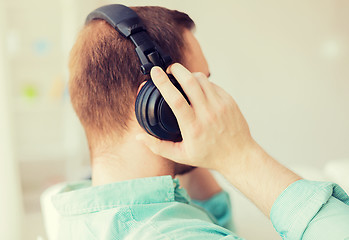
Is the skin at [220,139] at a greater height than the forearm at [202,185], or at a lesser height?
greater

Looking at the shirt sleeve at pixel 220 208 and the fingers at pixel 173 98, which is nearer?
the fingers at pixel 173 98

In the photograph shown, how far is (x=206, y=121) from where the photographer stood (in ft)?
1.70

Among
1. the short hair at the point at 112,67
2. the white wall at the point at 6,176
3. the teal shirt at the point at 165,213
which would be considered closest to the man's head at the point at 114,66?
the short hair at the point at 112,67

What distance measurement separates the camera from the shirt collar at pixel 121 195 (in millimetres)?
597

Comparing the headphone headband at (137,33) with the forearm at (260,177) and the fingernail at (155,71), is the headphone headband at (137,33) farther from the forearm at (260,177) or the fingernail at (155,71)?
the forearm at (260,177)

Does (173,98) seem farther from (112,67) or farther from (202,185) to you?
(202,185)

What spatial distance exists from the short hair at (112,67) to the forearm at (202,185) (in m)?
0.39

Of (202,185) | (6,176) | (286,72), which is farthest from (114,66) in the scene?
(6,176)

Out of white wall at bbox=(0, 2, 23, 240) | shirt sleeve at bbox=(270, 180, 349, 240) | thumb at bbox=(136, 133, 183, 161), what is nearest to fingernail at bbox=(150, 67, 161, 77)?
thumb at bbox=(136, 133, 183, 161)

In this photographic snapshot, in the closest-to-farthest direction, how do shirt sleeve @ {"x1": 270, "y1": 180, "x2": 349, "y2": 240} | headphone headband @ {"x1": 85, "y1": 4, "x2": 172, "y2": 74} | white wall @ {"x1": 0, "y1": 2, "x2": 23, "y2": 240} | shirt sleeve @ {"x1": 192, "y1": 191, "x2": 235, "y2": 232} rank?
shirt sleeve @ {"x1": 270, "y1": 180, "x2": 349, "y2": 240}, headphone headband @ {"x1": 85, "y1": 4, "x2": 172, "y2": 74}, shirt sleeve @ {"x1": 192, "y1": 191, "x2": 235, "y2": 232}, white wall @ {"x1": 0, "y1": 2, "x2": 23, "y2": 240}

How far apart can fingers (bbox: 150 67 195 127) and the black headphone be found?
2 centimetres

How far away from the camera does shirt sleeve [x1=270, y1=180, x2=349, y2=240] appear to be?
1.49 feet

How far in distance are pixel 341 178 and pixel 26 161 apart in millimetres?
2535

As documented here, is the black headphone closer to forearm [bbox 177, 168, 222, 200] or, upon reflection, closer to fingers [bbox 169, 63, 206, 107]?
fingers [bbox 169, 63, 206, 107]
